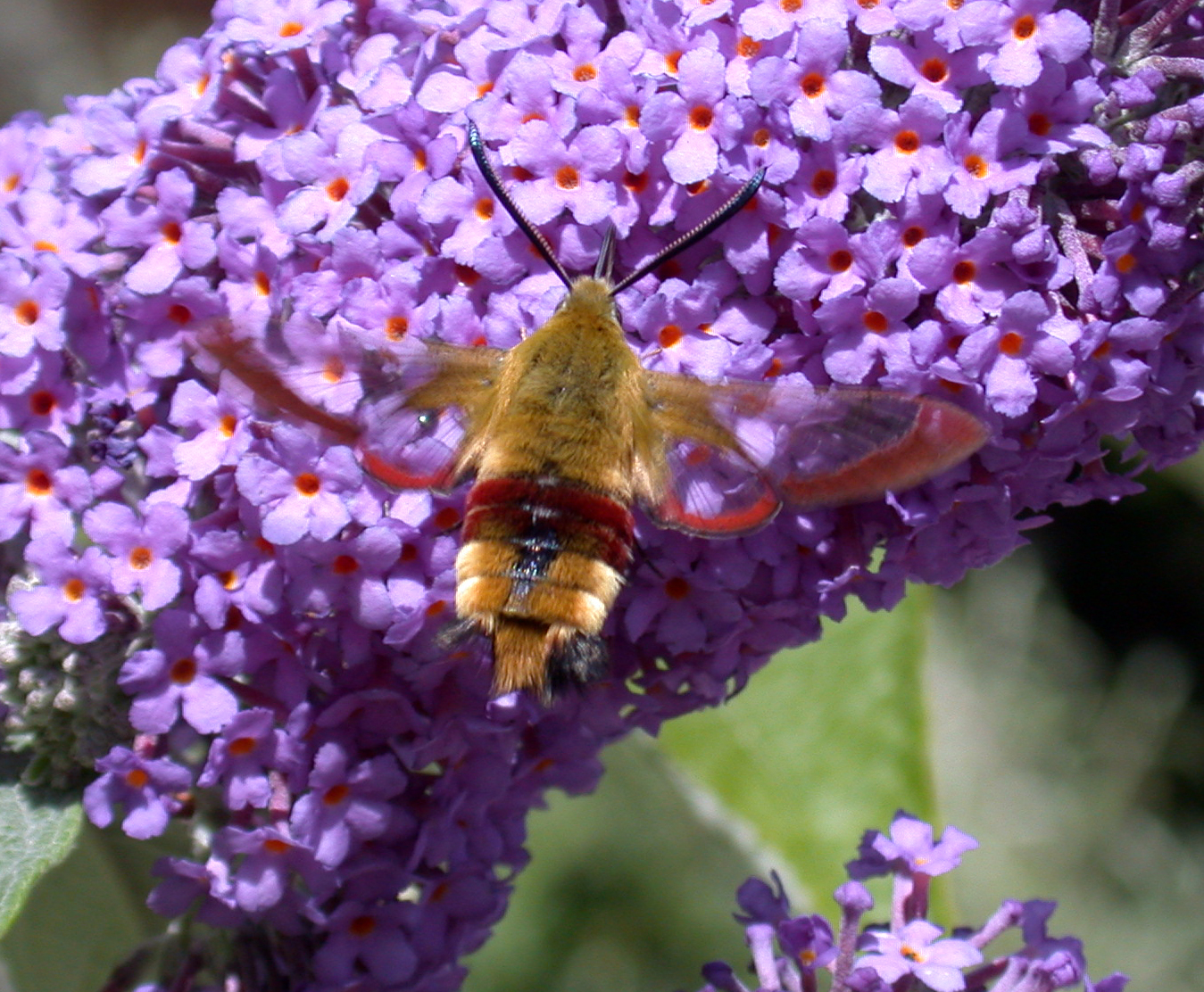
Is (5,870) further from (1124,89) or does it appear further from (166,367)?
(1124,89)

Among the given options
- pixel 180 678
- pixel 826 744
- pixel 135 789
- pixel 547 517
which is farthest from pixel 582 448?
pixel 826 744

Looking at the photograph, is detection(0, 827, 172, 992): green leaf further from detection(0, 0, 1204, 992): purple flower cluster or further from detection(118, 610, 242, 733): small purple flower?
detection(118, 610, 242, 733): small purple flower

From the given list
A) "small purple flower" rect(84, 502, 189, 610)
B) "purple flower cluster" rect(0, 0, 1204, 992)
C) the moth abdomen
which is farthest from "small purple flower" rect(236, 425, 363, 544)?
the moth abdomen

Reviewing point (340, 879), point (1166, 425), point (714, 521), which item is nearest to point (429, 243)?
point (714, 521)

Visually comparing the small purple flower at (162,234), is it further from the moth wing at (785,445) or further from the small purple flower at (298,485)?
the moth wing at (785,445)

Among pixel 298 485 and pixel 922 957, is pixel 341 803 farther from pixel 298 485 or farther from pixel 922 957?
pixel 922 957

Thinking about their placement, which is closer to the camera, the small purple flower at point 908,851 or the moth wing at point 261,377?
the moth wing at point 261,377

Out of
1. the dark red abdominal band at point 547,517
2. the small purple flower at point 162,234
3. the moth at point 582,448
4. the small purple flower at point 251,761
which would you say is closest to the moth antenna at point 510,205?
the moth at point 582,448

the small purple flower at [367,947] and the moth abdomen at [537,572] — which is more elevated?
the moth abdomen at [537,572]
